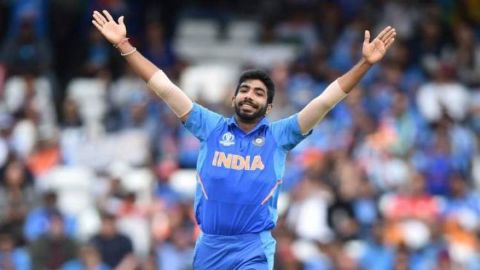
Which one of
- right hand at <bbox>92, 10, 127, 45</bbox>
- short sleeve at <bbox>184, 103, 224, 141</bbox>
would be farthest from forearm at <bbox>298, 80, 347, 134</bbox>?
right hand at <bbox>92, 10, 127, 45</bbox>

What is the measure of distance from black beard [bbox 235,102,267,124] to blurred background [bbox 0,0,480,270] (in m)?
5.39

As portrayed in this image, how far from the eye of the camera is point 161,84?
10797 millimetres

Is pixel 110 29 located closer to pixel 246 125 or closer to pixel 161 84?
pixel 161 84

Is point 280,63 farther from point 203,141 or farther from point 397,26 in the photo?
point 203,141

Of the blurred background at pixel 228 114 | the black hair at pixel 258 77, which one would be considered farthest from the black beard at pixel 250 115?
the blurred background at pixel 228 114

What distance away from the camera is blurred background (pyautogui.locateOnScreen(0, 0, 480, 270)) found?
54.7ft

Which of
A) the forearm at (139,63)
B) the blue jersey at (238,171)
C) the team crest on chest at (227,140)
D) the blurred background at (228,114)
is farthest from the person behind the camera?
the blurred background at (228,114)

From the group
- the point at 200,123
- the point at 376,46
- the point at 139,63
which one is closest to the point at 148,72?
the point at 139,63

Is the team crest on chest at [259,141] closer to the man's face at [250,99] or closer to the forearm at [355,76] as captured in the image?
the man's face at [250,99]

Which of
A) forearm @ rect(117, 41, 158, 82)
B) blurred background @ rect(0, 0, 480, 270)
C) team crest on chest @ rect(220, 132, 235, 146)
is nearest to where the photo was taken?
team crest on chest @ rect(220, 132, 235, 146)

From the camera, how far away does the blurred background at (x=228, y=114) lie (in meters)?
16.7

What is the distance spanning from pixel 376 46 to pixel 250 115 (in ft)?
3.36

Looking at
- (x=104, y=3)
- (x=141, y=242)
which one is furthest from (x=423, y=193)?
(x=104, y=3)

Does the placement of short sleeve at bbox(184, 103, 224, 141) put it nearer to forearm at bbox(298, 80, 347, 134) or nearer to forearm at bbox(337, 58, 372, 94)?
forearm at bbox(298, 80, 347, 134)
